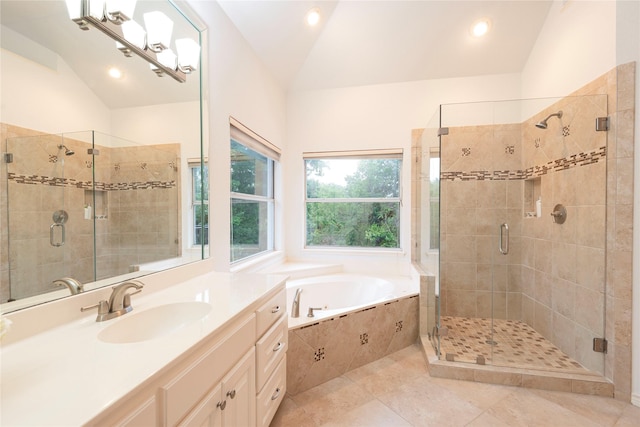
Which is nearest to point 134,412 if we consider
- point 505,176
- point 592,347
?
point 592,347

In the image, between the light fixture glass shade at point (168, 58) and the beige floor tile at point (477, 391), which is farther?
the beige floor tile at point (477, 391)

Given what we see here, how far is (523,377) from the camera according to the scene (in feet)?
6.19

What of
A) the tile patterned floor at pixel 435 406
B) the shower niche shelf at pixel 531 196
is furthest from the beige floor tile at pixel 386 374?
the shower niche shelf at pixel 531 196

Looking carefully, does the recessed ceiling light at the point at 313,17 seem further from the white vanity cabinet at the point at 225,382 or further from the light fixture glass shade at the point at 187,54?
the white vanity cabinet at the point at 225,382

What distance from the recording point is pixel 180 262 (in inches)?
62.2

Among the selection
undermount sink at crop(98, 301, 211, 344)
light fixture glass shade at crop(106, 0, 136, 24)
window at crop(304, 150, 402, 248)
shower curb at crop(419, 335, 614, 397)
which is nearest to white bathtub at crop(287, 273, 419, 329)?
window at crop(304, 150, 402, 248)

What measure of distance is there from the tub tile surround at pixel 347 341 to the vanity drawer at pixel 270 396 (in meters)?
0.26

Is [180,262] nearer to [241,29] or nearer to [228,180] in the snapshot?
[228,180]

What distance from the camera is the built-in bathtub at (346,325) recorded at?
6.06 feet

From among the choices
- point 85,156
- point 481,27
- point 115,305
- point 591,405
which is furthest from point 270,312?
point 481,27

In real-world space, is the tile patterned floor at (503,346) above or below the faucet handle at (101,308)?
below

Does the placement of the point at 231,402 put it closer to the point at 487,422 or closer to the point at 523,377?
the point at 487,422

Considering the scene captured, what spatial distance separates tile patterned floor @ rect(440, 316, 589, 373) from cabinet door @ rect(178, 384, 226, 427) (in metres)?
1.77

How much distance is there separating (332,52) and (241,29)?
3.42 feet
